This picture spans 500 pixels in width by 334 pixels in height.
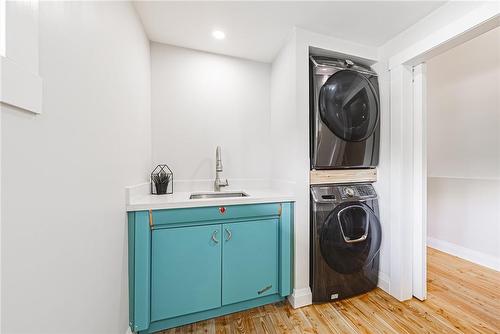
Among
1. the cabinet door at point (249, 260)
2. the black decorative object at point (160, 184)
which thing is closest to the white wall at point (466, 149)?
the cabinet door at point (249, 260)

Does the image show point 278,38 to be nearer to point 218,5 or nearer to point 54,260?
point 218,5

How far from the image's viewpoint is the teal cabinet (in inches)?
49.7

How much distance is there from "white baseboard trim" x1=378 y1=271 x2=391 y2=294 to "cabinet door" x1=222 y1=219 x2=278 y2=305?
40.9 inches

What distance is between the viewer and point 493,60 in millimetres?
2203

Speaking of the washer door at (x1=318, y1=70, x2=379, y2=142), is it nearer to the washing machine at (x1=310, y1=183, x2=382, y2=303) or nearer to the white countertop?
the washing machine at (x1=310, y1=183, x2=382, y2=303)

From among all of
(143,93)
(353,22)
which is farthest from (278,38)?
(143,93)

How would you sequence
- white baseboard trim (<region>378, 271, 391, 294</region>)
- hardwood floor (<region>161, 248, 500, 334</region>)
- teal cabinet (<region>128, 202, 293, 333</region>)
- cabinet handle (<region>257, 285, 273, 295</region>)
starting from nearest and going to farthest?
teal cabinet (<region>128, 202, 293, 333</region>) < hardwood floor (<region>161, 248, 500, 334</region>) < cabinet handle (<region>257, 285, 273, 295</region>) < white baseboard trim (<region>378, 271, 391, 294</region>)

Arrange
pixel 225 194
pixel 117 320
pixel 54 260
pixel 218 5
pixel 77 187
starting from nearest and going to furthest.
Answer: pixel 54 260 → pixel 77 187 → pixel 117 320 → pixel 218 5 → pixel 225 194

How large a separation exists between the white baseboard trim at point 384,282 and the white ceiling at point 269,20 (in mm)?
2135

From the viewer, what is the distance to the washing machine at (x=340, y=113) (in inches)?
65.2

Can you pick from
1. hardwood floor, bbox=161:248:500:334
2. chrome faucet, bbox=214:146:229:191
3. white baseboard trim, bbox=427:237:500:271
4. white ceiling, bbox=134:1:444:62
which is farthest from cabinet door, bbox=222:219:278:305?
white baseboard trim, bbox=427:237:500:271

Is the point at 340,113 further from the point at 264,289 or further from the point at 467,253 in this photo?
the point at 467,253

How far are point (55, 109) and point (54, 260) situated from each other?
0.50 metres

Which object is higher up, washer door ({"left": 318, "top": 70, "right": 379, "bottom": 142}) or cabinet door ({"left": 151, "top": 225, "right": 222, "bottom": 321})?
washer door ({"left": 318, "top": 70, "right": 379, "bottom": 142})
